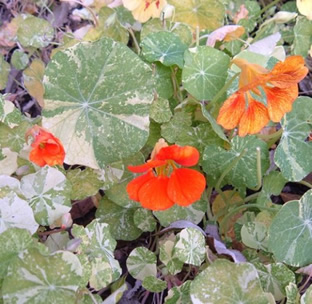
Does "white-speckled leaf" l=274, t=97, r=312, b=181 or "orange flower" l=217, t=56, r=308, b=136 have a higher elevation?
"orange flower" l=217, t=56, r=308, b=136

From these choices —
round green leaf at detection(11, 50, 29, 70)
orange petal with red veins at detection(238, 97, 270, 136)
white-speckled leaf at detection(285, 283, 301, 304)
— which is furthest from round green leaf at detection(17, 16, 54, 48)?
white-speckled leaf at detection(285, 283, 301, 304)

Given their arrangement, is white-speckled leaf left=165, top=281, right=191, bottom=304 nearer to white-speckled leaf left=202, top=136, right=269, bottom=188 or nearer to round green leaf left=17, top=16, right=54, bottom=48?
white-speckled leaf left=202, top=136, right=269, bottom=188

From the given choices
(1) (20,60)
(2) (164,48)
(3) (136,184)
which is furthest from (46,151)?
(1) (20,60)

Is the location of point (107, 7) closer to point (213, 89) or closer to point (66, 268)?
point (213, 89)

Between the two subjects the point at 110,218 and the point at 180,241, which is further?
the point at 110,218

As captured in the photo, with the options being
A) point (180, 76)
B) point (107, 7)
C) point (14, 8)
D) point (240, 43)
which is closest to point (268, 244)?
point (180, 76)

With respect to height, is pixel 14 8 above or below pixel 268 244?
above
